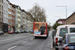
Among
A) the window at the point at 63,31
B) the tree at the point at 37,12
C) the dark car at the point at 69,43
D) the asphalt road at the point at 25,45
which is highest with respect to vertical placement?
the tree at the point at 37,12

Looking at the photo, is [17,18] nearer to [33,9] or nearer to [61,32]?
[33,9]

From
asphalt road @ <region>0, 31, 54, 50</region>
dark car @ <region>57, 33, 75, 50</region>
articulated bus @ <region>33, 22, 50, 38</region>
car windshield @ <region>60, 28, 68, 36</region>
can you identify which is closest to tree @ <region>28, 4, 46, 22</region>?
articulated bus @ <region>33, 22, 50, 38</region>

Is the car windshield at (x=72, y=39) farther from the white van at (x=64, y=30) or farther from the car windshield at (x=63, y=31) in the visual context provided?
the car windshield at (x=63, y=31)

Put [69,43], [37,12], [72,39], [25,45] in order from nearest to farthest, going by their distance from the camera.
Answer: [69,43] → [72,39] → [25,45] → [37,12]

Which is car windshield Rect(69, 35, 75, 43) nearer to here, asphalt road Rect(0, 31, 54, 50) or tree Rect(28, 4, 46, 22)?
asphalt road Rect(0, 31, 54, 50)

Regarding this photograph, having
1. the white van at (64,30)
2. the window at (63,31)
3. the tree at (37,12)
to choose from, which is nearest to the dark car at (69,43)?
the white van at (64,30)

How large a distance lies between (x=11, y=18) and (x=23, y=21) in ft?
103

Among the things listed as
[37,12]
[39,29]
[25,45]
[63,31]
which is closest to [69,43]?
[63,31]

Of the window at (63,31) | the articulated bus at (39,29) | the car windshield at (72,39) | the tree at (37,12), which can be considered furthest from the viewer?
the tree at (37,12)

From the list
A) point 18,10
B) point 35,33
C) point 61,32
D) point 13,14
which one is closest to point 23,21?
point 18,10

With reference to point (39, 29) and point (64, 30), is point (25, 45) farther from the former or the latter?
point (39, 29)

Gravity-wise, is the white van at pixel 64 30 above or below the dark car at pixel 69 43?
above

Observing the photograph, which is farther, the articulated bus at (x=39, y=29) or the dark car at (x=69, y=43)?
the articulated bus at (x=39, y=29)

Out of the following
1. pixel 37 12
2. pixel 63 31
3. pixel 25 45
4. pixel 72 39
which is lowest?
pixel 25 45
